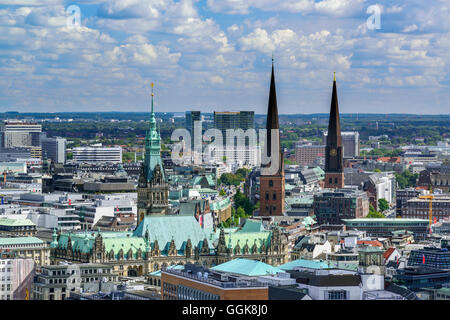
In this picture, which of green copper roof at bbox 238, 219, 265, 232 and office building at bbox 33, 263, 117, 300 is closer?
office building at bbox 33, 263, 117, 300

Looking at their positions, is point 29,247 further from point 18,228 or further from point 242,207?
point 242,207

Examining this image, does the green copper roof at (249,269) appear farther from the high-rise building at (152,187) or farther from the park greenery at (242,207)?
the park greenery at (242,207)

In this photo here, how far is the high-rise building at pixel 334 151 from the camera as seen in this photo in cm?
14788

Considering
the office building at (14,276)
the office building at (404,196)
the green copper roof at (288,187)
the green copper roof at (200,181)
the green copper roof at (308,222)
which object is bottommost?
the office building at (14,276)

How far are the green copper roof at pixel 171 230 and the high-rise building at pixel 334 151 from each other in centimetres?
6346

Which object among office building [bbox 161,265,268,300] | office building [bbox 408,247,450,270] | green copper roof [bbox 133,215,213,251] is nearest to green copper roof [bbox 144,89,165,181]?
green copper roof [bbox 133,215,213,251]

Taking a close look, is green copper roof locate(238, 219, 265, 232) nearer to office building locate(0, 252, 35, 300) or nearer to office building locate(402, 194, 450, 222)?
office building locate(0, 252, 35, 300)

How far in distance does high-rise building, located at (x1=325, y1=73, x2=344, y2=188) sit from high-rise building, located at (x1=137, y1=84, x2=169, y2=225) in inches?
2260

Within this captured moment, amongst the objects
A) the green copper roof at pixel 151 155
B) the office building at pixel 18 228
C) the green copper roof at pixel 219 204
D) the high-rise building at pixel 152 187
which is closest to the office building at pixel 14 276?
the high-rise building at pixel 152 187

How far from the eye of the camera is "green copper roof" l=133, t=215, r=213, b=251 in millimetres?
85250

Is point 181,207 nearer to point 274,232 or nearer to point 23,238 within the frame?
point 23,238

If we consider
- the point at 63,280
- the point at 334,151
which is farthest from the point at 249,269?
the point at 334,151

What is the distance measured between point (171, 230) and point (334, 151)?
6728cm
